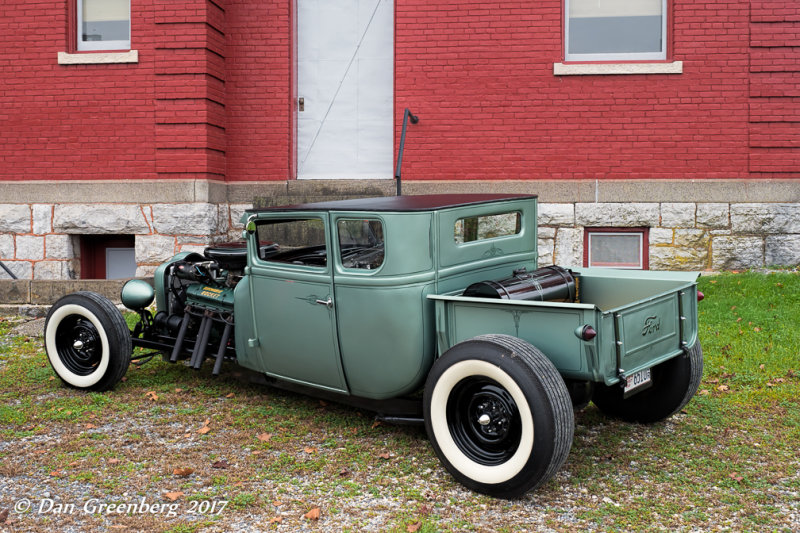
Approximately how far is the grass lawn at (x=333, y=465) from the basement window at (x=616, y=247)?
3.99 meters

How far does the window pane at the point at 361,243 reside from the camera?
449 centimetres

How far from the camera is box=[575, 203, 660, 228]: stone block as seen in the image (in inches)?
381

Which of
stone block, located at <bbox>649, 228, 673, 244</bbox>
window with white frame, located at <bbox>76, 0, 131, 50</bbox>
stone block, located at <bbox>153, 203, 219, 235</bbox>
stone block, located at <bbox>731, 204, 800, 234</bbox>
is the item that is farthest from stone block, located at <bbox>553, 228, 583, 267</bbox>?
window with white frame, located at <bbox>76, 0, 131, 50</bbox>

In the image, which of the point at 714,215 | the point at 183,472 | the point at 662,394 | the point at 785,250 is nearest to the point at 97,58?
the point at 183,472

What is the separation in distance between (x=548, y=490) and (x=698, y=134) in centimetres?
726

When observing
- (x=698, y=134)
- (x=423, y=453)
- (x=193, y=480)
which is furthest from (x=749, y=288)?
(x=193, y=480)

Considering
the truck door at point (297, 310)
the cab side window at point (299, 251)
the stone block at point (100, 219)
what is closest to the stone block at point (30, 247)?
the stone block at point (100, 219)

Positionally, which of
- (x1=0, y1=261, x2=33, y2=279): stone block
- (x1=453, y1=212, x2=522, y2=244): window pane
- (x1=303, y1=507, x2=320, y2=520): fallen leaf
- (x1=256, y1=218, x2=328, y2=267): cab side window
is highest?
(x1=453, y1=212, x2=522, y2=244): window pane

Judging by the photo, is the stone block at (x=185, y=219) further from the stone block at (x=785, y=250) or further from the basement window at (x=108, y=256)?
the stone block at (x=785, y=250)

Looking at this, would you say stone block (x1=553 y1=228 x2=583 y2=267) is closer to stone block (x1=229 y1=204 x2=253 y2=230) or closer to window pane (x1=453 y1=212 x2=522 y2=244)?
stone block (x1=229 y1=204 x2=253 y2=230)

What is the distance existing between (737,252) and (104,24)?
9299 millimetres

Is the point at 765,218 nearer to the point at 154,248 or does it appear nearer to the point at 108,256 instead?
the point at 154,248

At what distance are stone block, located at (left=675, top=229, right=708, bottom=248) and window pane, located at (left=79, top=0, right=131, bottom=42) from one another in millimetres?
8135

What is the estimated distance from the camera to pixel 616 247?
32.6ft
